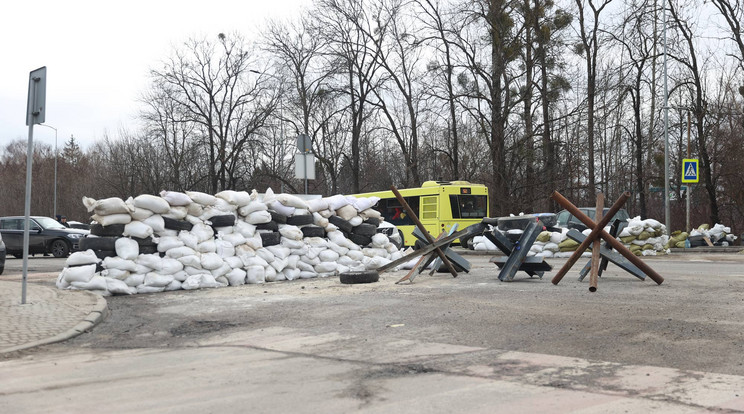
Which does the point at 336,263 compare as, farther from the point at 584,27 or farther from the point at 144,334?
the point at 584,27

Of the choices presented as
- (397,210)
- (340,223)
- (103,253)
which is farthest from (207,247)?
(397,210)

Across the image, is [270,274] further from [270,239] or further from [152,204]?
[152,204]

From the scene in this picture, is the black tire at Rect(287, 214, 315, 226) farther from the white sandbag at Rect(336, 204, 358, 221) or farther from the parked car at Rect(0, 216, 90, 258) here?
the parked car at Rect(0, 216, 90, 258)

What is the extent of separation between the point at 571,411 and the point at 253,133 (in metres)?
36.4

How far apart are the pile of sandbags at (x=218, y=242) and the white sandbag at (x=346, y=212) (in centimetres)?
2

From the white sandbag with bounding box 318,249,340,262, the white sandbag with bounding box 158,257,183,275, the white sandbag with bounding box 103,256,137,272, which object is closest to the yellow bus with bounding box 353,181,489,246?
the white sandbag with bounding box 318,249,340,262

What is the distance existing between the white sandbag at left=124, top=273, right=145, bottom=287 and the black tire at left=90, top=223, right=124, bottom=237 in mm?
749

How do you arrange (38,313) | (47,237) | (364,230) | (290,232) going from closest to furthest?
(38,313)
(290,232)
(364,230)
(47,237)

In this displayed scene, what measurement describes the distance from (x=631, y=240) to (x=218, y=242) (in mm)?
13278

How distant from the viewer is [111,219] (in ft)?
37.5

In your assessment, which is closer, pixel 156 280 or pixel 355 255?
pixel 156 280

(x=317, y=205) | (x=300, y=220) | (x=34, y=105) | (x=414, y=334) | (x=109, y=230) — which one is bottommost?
(x=414, y=334)

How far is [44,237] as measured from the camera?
2444 cm

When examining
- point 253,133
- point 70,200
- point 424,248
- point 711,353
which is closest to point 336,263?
point 424,248
